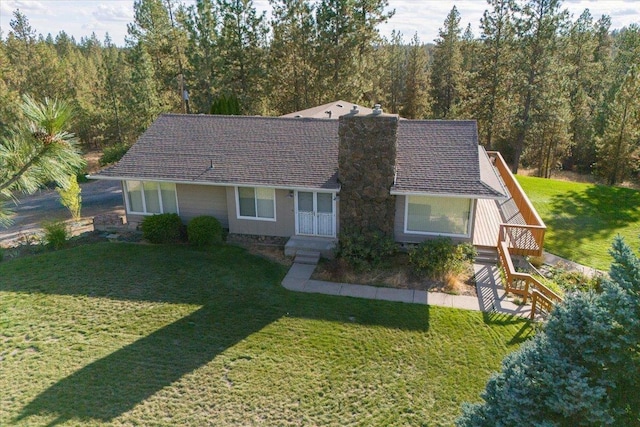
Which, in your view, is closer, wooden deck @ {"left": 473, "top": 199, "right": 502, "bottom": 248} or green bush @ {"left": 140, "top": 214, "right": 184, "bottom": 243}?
wooden deck @ {"left": 473, "top": 199, "right": 502, "bottom": 248}

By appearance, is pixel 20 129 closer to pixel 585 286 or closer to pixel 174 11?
pixel 585 286

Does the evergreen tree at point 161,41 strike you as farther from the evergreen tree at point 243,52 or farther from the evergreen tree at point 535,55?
the evergreen tree at point 535,55

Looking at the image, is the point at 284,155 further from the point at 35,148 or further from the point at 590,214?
the point at 590,214

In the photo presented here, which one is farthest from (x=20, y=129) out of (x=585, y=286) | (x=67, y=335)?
(x=585, y=286)

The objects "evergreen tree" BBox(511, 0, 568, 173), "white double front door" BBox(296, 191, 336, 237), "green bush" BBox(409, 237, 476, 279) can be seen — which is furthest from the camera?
"evergreen tree" BBox(511, 0, 568, 173)

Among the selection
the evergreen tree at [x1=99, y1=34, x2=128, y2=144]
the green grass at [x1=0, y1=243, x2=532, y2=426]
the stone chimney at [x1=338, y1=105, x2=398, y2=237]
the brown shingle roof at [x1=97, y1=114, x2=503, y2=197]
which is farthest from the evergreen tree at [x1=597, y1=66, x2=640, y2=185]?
the evergreen tree at [x1=99, y1=34, x2=128, y2=144]

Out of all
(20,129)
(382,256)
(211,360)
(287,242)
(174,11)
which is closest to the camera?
(20,129)

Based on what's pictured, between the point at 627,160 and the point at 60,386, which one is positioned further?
the point at 627,160

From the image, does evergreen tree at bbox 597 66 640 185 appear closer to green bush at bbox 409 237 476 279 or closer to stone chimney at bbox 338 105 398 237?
green bush at bbox 409 237 476 279
